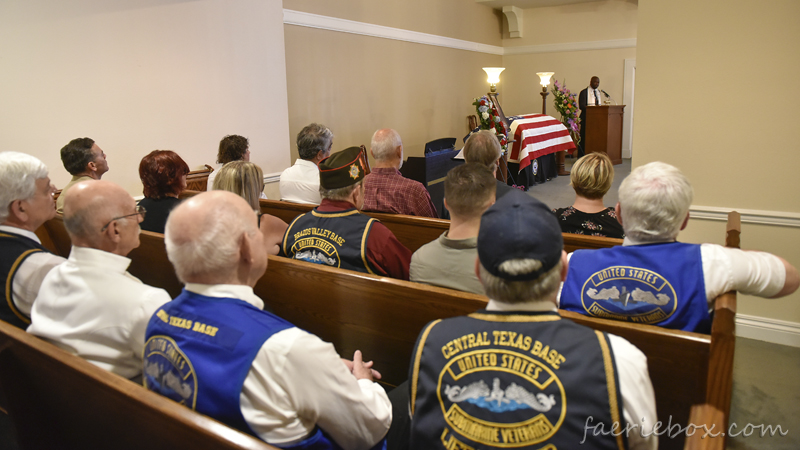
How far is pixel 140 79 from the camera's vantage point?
3791 millimetres

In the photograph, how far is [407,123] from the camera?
7.79 meters

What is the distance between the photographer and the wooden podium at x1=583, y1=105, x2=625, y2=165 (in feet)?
26.7

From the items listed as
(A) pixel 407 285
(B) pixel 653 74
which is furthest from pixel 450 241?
(B) pixel 653 74

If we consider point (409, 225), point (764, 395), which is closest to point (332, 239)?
point (409, 225)

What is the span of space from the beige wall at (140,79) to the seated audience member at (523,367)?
Result: 338 cm

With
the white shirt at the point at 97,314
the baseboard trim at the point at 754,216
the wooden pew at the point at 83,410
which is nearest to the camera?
the wooden pew at the point at 83,410

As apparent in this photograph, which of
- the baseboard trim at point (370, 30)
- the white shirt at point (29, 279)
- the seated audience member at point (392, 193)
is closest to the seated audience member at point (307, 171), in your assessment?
the seated audience member at point (392, 193)

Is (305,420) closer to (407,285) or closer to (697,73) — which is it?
(407,285)

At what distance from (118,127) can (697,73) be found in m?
3.67

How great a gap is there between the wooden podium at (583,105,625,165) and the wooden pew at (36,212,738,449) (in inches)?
290

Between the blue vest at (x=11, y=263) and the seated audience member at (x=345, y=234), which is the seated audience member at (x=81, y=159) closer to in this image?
the blue vest at (x=11, y=263)

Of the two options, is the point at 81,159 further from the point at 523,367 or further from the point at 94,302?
the point at 523,367

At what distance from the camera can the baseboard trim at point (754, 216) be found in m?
2.69

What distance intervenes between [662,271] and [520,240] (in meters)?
0.68
